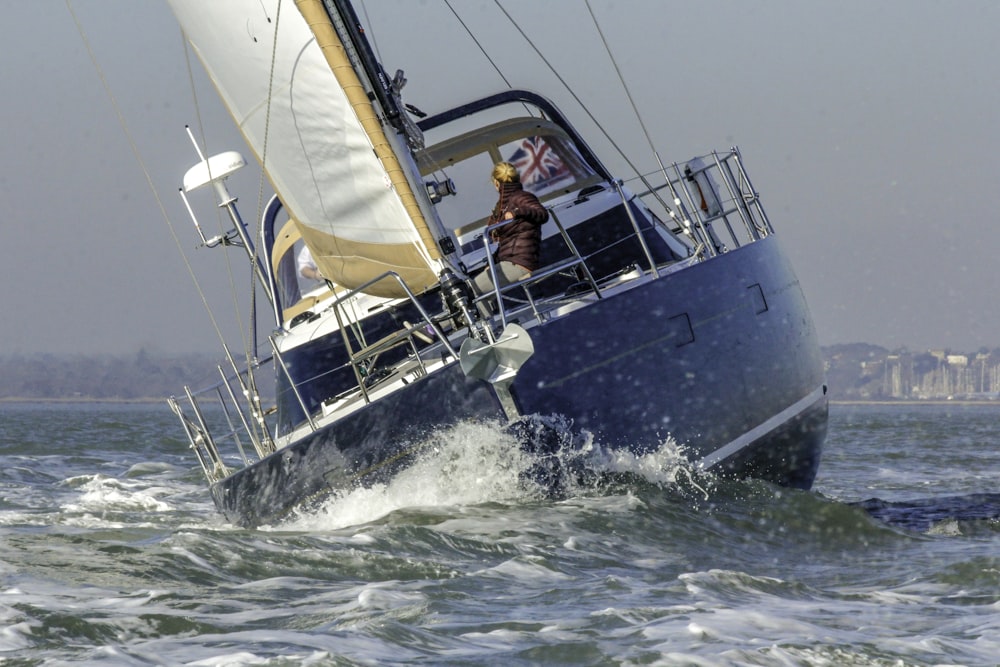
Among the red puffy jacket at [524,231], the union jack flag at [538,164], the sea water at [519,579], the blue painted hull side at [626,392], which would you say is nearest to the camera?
the sea water at [519,579]

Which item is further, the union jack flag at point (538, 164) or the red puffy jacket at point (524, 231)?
the union jack flag at point (538, 164)

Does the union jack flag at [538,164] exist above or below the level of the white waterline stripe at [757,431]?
above

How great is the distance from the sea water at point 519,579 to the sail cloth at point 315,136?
5.26 ft

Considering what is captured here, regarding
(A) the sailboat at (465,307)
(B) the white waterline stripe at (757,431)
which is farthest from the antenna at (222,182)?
(B) the white waterline stripe at (757,431)

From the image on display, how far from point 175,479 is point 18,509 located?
3982 millimetres

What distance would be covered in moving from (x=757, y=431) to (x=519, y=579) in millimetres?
3075

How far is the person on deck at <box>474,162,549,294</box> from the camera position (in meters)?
7.85

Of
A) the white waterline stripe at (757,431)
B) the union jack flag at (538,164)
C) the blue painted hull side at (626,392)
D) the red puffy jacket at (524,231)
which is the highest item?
the union jack flag at (538,164)

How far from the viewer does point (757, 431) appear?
817cm

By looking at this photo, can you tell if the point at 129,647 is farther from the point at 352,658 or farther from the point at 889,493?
the point at 889,493

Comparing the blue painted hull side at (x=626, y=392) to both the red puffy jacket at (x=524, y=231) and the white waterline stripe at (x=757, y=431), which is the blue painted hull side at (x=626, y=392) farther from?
the red puffy jacket at (x=524, y=231)

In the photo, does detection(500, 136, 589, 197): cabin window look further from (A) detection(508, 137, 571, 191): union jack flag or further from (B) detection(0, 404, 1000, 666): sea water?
(B) detection(0, 404, 1000, 666): sea water

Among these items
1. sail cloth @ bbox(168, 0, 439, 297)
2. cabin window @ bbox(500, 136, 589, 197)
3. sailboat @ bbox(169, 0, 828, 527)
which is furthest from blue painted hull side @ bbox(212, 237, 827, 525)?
cabin window @ bbox(500, 136, 589, 197)

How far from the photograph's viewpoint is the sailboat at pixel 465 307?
7004mm
